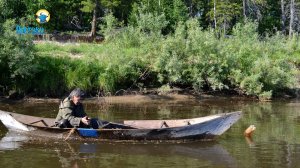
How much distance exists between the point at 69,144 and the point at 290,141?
653 cm

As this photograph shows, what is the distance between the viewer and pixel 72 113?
13703 millimetres

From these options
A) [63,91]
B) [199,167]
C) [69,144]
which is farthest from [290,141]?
[63,91]

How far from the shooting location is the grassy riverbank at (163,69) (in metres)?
22.5

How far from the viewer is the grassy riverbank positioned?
73.9ft

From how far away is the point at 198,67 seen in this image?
78.5 ft

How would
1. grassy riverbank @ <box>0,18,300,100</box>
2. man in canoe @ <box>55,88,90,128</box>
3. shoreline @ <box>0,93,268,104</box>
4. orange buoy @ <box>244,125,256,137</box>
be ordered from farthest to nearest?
1. grassy riverbank @ <box>0,18,300,100</box>
2. shoreline @ <box>0,93,268,104</box>
3. orange buoy @ <box>244,125,256,137</box>
4. man in canoe @ <box>55,88,90,128</box>

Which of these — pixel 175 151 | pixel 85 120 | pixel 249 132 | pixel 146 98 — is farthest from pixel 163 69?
pixel 175 151

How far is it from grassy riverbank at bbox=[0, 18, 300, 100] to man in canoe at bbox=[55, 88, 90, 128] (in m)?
8.66

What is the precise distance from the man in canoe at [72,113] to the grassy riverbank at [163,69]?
341 inches

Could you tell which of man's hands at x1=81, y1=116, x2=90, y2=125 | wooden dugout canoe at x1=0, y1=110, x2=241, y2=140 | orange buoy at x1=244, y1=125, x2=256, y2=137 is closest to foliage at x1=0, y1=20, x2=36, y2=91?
wooden dugout canoe at x1=0, y1=110, x2=241, y2=140

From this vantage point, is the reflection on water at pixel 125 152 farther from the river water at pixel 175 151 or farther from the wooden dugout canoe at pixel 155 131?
the wooden dugout canoe at pixel 155 131

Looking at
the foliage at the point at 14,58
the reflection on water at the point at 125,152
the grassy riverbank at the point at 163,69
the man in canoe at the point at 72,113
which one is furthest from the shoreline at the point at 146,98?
the man in canoe at the point at 72,113

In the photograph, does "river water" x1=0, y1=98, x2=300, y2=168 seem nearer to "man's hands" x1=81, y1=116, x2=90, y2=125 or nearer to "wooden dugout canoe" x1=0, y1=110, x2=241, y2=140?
"wooden dugout canoe" x1=0, y1=110, x2=241, y2=140

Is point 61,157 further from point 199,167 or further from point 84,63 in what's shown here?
point 84,63
